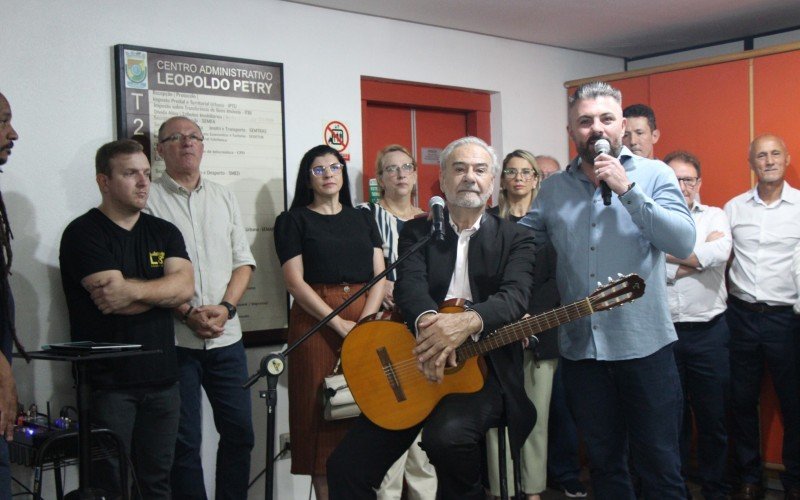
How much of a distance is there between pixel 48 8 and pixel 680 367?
144 inches

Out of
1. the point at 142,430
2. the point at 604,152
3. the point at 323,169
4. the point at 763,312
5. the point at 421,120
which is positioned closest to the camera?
the point at 604,152

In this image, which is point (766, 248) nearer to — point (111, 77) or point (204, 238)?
point (204, 238)

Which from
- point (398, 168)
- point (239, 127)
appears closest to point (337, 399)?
point (398, 168)

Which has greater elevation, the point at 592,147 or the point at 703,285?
the point at 592,147

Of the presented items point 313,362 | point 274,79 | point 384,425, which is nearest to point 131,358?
point 313,362

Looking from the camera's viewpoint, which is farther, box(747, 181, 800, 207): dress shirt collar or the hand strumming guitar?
box(747, 181, 800, 207): dress shirt collar

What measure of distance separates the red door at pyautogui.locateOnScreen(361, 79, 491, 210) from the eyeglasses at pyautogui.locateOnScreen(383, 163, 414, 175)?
21.1 inches

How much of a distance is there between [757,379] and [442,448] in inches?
100

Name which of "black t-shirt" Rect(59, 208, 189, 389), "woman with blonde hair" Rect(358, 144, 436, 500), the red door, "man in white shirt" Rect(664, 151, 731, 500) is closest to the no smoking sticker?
the red door

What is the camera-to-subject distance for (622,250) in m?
2.60

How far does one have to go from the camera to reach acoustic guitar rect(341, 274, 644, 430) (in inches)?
96.7

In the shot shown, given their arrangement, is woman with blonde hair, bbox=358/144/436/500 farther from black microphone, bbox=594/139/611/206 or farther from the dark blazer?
black microphone, bbox=594/139/611/206

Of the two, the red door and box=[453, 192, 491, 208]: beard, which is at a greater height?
the red door

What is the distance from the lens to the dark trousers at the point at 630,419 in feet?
8.29
